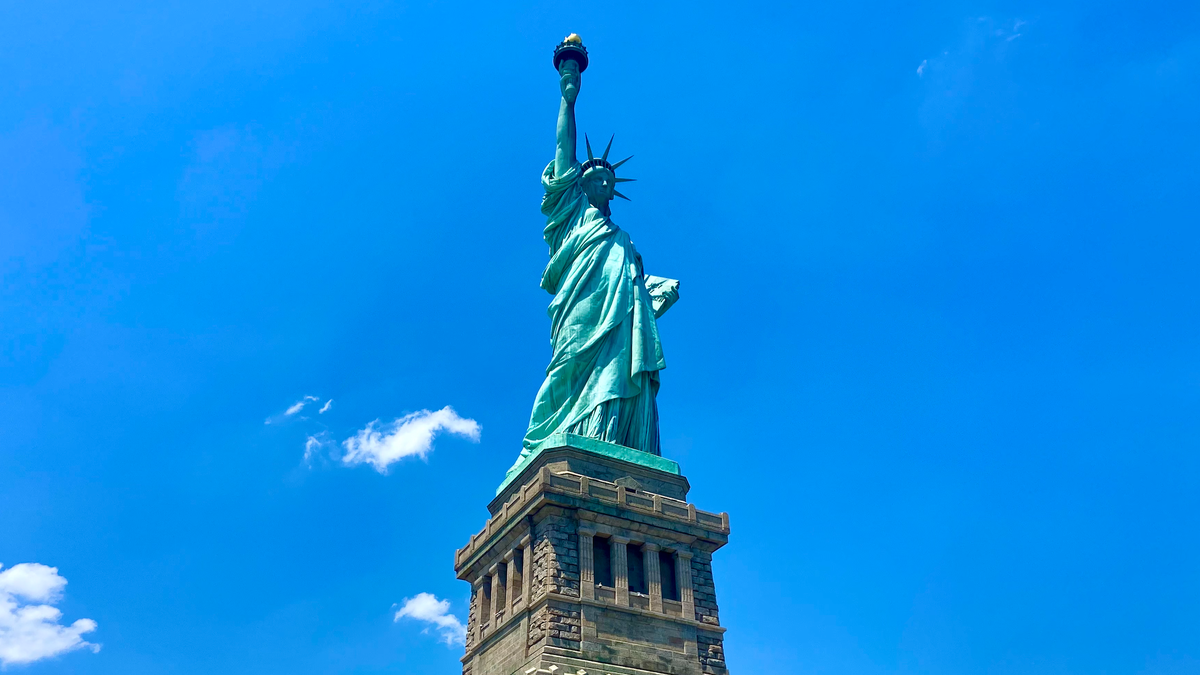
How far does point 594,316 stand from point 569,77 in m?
12.0

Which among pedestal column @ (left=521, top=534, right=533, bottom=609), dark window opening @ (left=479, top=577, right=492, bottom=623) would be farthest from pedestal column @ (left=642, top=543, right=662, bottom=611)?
dark window opening @ (left=479, top=577, right=492, bottom=623)

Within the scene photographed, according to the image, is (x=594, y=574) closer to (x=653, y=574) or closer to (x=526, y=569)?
(x=653, y=574)

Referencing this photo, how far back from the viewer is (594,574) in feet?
96.0

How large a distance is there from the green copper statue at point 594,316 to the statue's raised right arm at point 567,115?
0.05m

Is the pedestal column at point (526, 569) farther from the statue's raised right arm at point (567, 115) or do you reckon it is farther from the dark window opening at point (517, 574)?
the statue's raised right arm at point (567, 115)

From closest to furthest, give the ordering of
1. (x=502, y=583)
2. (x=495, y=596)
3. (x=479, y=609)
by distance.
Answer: (x=495, y=596) < (x=502, y=583) < (x=479, y=609)

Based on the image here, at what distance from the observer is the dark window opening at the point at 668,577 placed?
30.3 meters

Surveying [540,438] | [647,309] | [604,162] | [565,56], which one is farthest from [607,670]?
[565,56]

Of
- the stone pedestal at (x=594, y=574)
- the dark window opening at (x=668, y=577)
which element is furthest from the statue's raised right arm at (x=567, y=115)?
the dark window opening at (x=668, y=577)

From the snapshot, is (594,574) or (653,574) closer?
(594,574)

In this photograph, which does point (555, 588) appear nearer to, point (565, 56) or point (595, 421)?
point (595, 421)

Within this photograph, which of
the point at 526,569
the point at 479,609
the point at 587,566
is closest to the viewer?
the point at 587,566

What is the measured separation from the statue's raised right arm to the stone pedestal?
13562 millimetres

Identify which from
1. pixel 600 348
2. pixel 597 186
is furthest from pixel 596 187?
pixel 600 348
